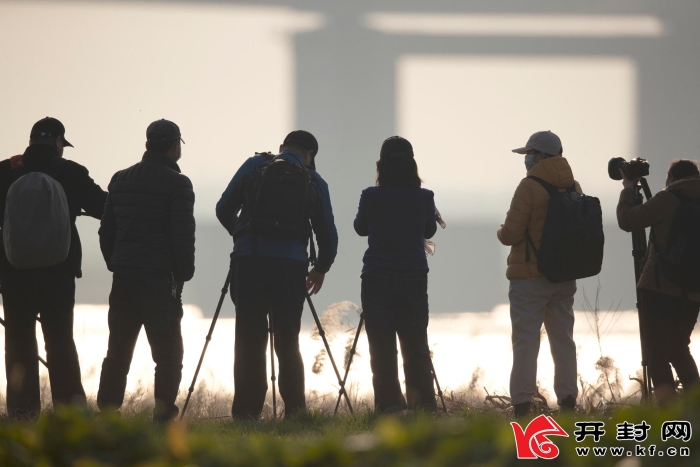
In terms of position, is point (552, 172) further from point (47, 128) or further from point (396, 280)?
point (47, 128)

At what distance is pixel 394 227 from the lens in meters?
5.84

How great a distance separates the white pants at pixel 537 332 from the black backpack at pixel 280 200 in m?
1.34

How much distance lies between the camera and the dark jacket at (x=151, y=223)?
5.43 metres

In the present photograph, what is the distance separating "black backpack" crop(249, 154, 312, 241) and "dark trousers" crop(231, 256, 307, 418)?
172mm

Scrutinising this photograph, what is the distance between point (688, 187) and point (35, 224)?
3891 mm

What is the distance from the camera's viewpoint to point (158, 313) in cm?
541

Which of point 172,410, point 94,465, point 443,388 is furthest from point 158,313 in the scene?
point 94,465

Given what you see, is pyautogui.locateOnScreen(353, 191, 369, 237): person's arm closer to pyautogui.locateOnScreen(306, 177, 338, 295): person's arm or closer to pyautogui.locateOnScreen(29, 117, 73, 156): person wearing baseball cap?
pyautogui.locateOnScreen(306, 177, 338, 295): person's arm

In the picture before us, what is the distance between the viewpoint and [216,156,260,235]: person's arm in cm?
577

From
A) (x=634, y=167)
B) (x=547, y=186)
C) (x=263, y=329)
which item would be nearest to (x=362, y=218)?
(x=263, y=329)

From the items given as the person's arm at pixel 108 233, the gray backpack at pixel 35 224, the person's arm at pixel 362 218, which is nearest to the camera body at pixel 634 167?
the person's arm at pixel 362 218

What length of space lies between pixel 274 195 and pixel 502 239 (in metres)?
1.37

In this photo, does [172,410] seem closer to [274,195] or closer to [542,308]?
[274,195]

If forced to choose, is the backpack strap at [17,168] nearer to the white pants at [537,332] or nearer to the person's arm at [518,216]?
the person's arm at [518,216]
